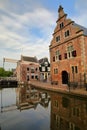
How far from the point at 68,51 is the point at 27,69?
23729 mm

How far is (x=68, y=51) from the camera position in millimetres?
22953

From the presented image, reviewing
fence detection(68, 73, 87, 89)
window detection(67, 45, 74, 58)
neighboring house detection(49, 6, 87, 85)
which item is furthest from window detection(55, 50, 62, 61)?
fence detection(68, 73, 87, 89)

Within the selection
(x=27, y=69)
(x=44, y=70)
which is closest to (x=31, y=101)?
(x=27, y=69)

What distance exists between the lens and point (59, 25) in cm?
2562

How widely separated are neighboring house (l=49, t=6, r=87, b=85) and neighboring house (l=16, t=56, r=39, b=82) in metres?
17.5

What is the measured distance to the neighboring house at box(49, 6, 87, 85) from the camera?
20062mm

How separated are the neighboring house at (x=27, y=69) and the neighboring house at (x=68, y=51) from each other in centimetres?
1745

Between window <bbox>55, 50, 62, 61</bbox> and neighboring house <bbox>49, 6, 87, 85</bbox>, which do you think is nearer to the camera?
neighboring house <bbox>49, 6, 87, 85</bbox>

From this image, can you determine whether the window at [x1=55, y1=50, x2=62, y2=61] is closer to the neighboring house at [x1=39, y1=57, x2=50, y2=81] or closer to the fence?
the fence

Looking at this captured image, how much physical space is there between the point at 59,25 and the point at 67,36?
366 cm

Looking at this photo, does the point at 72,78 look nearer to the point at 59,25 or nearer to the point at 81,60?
the point at 81,60

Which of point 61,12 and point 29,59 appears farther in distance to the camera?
point 29,59

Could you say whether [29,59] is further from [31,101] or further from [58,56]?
[31,101]

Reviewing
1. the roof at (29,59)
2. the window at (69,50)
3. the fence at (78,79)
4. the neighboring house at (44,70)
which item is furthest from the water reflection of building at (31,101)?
the neighboring house at (44,70)
